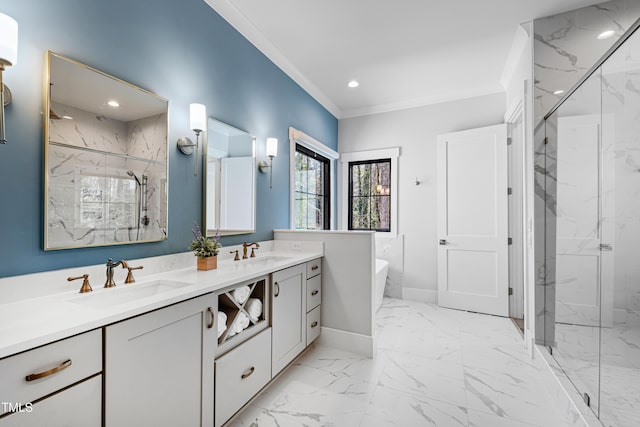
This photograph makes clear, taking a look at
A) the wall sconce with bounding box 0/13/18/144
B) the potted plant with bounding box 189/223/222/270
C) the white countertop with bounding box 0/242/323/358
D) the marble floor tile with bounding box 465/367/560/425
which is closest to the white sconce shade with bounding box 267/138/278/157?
the potted plant with bounding box 189/223/222/270

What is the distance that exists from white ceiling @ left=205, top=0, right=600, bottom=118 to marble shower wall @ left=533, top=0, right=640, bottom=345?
0.41ft

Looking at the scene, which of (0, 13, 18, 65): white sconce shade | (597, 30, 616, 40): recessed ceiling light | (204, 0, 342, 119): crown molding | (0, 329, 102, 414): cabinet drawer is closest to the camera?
(0, 329, 102, 414): cabinet drawer

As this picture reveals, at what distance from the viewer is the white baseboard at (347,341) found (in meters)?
2.40

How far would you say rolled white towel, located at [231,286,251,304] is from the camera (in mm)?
1630

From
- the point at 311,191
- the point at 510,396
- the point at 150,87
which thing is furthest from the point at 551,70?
the point at 150,87

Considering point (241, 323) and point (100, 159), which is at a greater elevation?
point (100, 159)

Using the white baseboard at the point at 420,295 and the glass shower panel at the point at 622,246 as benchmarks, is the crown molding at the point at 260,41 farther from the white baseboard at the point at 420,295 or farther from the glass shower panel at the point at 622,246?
the white baseboard at the point at 420,295

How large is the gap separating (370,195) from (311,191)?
1.02 metres

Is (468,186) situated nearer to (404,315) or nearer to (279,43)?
(404,315)

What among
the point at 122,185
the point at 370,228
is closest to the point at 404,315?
the point at 370,228

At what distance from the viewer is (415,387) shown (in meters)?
1.97

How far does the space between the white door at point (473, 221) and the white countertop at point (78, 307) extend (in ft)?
8.92

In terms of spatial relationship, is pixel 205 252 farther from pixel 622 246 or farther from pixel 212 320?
pixel 622 246

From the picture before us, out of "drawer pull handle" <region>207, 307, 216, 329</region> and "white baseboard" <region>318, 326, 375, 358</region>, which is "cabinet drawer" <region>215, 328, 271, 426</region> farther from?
"white baseboard" <region>318, 326, 375, 358</region>
